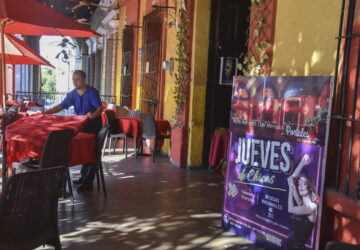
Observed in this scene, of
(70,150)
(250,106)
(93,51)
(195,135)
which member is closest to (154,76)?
(195,135)

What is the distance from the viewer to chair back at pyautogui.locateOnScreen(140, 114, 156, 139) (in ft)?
24.7

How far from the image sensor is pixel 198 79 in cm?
688

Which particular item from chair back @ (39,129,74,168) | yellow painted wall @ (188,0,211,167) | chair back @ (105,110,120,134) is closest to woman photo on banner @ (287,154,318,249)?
chair back @ (39,129,74,168)

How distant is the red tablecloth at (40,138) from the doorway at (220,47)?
9.23 ft

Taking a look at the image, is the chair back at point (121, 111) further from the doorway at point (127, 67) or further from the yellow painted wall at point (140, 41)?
the yellow painted wall at point (140, 41)

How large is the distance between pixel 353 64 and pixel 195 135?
422 centimetres

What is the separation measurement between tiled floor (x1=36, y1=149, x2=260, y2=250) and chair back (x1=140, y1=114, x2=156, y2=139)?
4.39 feet

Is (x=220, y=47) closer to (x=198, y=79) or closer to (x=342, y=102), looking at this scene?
(x=198, y=79)

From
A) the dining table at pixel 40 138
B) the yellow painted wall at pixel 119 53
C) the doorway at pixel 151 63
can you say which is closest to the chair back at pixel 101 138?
the dining table at pixel 40 138

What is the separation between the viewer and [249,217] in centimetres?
359

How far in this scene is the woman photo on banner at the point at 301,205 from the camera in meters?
3.02

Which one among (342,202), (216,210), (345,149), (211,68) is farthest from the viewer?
(211,68)

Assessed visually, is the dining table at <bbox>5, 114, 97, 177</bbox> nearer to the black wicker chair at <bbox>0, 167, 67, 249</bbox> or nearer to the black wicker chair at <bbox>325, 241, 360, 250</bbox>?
the black wicker chair at <bbox>0, 167, 67, 249</bbox>

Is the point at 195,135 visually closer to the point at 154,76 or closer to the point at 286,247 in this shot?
the point at 154,76
